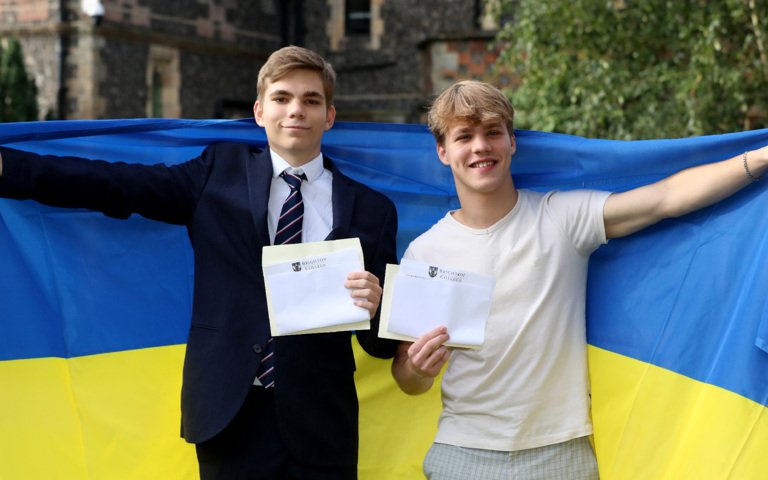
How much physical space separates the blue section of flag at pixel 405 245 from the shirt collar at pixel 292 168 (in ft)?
1.69

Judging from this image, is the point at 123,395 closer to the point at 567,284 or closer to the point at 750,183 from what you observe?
the point at 567,284

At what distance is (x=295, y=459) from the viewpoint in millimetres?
3428

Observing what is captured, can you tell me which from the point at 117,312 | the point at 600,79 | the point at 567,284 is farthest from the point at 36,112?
the point at 567,284

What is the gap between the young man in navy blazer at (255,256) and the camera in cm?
341

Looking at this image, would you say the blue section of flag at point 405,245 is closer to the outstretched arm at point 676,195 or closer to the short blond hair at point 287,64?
the outstretched arm at point 676,195

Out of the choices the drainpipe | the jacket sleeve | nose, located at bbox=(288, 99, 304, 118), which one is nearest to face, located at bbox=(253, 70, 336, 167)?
nose, located at bbox=(288, 99, 304, 118)

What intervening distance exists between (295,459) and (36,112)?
1605 centimetres

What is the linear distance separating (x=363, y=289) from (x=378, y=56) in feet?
59.6

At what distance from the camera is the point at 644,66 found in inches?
383

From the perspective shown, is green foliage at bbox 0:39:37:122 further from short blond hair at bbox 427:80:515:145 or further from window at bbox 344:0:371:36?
short blond hair at bbox 427:80:515:145

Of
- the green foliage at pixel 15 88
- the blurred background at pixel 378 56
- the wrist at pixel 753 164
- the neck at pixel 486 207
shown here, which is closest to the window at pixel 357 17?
the blurred background at pixel 378 56

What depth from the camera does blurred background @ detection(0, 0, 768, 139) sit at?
935cm

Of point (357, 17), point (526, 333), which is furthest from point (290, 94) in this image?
point (357, 17)

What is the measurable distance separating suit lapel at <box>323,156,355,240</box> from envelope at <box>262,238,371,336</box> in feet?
0.65
